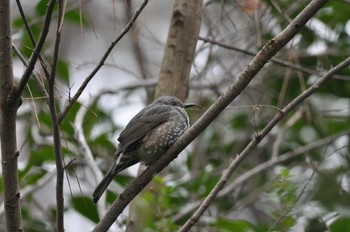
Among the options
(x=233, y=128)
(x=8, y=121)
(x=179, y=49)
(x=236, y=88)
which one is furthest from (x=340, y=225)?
(x=8, y=121)

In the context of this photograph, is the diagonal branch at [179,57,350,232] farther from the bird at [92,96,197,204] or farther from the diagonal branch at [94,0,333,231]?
the bird at [92,96,197,204]

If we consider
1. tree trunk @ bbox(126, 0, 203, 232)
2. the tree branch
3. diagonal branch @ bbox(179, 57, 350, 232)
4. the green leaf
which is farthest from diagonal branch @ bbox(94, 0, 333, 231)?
the green leaf

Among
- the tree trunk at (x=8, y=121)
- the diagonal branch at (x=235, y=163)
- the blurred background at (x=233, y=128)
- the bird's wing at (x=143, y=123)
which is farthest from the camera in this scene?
the blurred background at (x=233, y=128)

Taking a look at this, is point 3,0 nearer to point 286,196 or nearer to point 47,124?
point 286,196

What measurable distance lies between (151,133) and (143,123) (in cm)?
11

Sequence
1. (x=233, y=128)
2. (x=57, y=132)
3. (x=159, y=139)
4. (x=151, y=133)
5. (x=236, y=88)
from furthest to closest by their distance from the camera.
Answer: (x=233, y=128), (x=151, y=133), (x=159, y=139), (x=236, y=88), (x=57, y=132)

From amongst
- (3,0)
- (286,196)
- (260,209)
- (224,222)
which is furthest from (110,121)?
(3,0)

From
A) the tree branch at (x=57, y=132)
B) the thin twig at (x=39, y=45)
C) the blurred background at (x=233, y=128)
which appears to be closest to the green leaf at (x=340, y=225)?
the blurred background at (x=233, y=128)

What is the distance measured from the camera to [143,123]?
4.52 meters

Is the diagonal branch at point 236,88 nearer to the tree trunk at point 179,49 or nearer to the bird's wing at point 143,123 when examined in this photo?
the bird's wing at point 143,123

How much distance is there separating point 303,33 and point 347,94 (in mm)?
707

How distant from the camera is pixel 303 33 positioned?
593 cm

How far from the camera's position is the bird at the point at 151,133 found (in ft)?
14.0

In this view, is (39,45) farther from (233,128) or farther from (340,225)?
(233,128)
